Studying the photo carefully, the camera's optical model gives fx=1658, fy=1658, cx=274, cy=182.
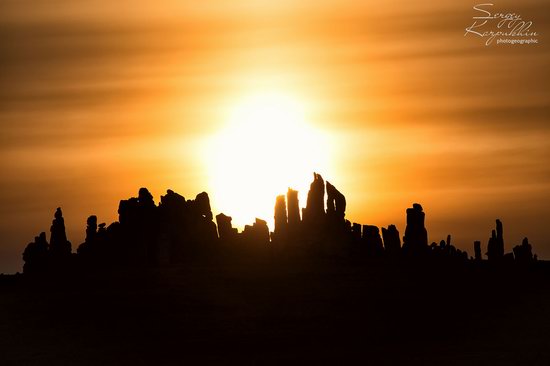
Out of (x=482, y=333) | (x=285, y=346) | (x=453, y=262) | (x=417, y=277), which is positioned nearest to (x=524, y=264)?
(x=453, y=262)

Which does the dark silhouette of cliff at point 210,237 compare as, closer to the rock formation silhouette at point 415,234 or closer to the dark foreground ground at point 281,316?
the rock formation silhouette at point 415,234

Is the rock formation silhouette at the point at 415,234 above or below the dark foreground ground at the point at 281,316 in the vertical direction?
above

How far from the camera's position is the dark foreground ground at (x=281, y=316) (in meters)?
93.7

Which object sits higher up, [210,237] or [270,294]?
[210,237]

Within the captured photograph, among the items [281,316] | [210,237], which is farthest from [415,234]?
[281,316]

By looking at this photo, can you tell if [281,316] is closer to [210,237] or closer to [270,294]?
[270,294]

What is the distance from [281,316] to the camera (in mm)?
101188

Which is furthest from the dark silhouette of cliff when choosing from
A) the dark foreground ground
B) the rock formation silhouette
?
the dark foreground ground

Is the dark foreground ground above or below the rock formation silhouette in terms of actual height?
below

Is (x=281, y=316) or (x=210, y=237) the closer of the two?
(x=281, y=316)

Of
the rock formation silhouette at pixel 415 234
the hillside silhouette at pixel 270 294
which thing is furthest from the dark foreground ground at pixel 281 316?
the rock formation silhouette at pixel 415 234

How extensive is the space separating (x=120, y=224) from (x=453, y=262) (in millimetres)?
24156

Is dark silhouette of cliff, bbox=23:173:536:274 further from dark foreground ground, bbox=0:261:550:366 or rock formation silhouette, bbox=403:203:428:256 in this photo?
dark foreground ground, bbox=0:261:550:366

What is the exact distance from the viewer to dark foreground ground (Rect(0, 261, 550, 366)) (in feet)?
307
